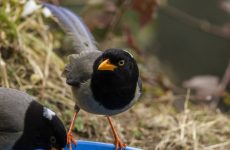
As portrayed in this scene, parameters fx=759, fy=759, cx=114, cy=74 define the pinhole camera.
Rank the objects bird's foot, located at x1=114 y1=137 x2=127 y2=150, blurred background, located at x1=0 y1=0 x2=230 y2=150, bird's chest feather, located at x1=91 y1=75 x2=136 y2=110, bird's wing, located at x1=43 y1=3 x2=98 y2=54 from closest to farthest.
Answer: bird's chest feather, located at x1=91 y1=75 x2=136 y2=110, bird's foot, located at x1=114 y1=137 x2=127 y2=150, bird's wing, located at x1=43 y1=3 x2=98 y2=54, blurred background, located at x1=0 y1=0 x2=230 y2=150

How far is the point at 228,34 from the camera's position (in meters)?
9.09

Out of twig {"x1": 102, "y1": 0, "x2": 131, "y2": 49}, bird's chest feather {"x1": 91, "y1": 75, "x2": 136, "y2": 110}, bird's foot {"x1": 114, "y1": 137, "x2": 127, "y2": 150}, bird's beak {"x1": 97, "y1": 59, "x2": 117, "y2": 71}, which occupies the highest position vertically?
twig {"x1": 102, "y1": 0, "x2": 131, "y2": 49}

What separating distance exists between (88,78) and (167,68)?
18.9ft

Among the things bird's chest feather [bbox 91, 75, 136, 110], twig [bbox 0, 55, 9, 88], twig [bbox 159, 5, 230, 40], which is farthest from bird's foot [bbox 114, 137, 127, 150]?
twig [bbox 159, 5, 230, 40]

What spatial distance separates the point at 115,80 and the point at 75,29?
3.76ft

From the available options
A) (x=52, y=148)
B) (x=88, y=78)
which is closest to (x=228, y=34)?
(x=88, y=78)

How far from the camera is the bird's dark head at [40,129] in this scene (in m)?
5.38

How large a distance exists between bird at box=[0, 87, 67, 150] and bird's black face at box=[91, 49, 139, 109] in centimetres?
48

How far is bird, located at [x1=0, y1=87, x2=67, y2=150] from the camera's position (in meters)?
5.36

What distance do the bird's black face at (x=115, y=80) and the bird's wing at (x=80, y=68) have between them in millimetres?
137

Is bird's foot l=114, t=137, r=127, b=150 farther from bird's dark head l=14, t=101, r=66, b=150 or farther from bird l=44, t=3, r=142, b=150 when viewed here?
bird's dark head l=14, t=101, r=66, b=150

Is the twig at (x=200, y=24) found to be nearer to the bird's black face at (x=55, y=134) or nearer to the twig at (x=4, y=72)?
the twig at (x=4, y=72)

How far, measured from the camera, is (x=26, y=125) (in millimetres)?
5426

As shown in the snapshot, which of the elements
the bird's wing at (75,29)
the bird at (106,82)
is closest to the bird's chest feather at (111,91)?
the bird at (106,82)
